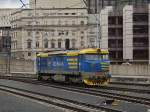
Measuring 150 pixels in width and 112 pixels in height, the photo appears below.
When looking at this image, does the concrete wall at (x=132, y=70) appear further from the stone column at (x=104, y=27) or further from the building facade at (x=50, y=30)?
the stone column at (x=104, y=27)

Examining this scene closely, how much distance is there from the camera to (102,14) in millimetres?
105062

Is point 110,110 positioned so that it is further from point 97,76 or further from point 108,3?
point 108,3

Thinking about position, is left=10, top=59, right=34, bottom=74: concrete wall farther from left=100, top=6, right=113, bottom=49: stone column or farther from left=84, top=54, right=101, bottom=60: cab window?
left=84, top=54, right=101, bottom=60: cab window

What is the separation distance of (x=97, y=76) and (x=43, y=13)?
227ft

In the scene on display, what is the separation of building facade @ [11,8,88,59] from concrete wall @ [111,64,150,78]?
39.1 m

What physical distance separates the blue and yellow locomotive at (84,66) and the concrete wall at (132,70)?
14.4m

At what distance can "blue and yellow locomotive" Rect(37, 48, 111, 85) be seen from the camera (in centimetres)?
3984

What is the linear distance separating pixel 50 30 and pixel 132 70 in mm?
43827

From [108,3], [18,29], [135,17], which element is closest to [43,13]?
[18,29]

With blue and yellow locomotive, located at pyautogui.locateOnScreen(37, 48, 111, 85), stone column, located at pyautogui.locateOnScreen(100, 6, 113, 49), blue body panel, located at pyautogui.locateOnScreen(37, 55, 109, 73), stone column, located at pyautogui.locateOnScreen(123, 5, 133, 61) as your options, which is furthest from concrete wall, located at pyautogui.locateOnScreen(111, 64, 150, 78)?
stone column, located at pyautogui.locateOnScreen(100, 6, 113, 49)

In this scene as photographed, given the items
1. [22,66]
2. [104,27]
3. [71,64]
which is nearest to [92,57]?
[71,64]

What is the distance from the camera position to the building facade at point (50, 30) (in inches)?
3937

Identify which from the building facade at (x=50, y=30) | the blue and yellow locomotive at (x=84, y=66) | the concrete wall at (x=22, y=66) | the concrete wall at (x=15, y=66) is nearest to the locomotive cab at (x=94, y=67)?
the blue and yellow locomotive at (x=84, y=66)

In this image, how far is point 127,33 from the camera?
4033 inches
